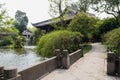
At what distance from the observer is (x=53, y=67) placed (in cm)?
771

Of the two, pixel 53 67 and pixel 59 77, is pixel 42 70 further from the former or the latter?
pixel 53 67

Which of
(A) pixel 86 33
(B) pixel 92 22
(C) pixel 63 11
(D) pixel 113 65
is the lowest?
(D) pixel 113 65

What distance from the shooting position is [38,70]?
6137mm

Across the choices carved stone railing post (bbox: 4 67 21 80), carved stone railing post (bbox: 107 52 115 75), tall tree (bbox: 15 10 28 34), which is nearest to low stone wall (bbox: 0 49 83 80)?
carved stone railing post (bbox: 4 67 21 80)

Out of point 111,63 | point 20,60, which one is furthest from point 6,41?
point 111,63

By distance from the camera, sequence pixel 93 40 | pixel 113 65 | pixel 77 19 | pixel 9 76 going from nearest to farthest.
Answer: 1. pixel 9 76
2. pixel 113 65
3. pixel 77 19
4. pixel 93 40

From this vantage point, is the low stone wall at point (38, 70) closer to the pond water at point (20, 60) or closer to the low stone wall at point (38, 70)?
the low stone wall at point (38, 70)

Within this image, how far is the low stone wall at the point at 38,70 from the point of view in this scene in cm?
520

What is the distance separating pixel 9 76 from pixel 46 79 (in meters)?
2.32

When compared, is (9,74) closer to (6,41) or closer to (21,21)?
(6,41)

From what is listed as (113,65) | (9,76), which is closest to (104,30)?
(113,65)

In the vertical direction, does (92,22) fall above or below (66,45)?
above

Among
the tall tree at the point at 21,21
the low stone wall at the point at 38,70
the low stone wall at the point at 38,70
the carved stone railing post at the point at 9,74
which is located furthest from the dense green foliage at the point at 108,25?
the tall tree at the point at 21,21

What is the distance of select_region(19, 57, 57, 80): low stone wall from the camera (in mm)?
5196
